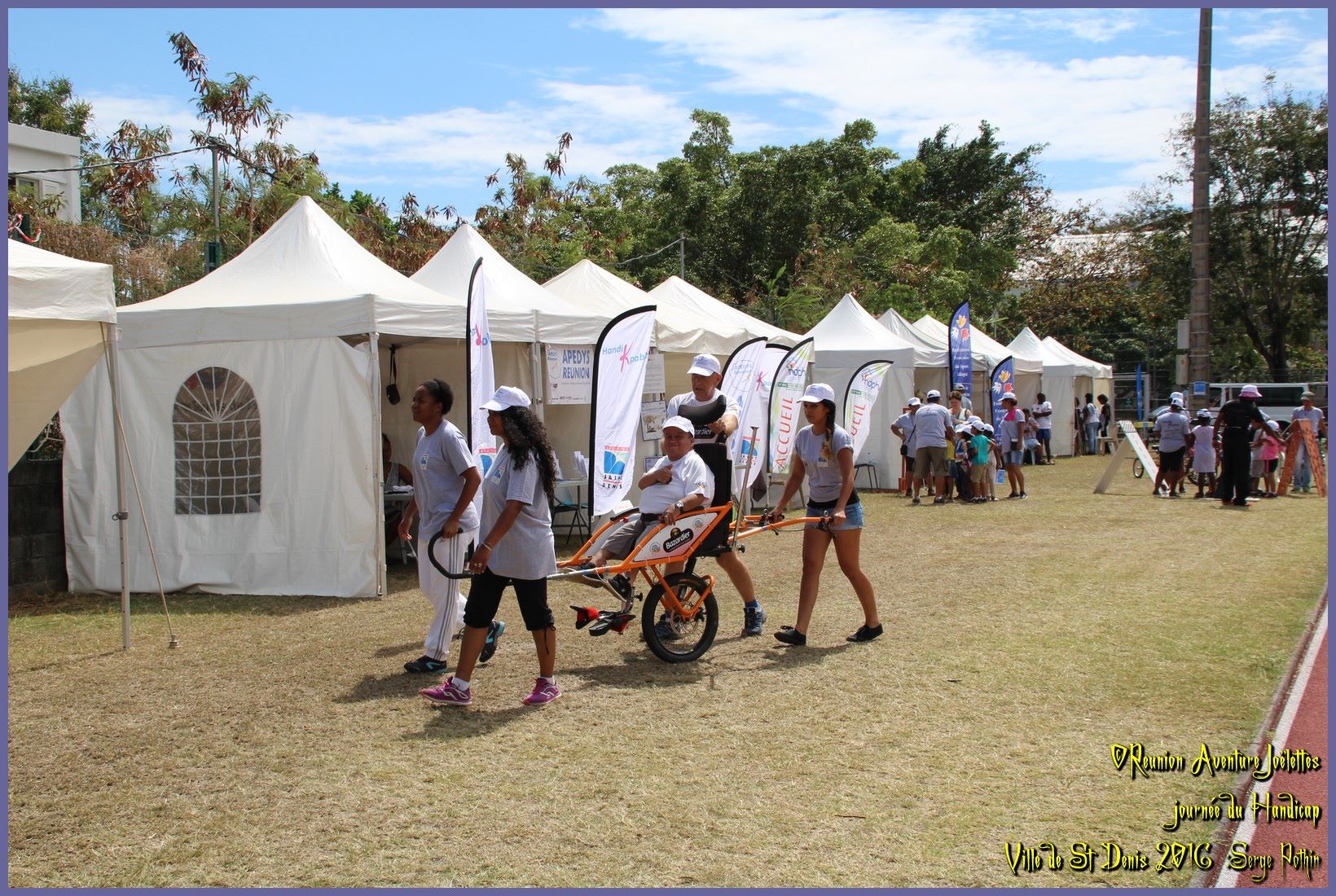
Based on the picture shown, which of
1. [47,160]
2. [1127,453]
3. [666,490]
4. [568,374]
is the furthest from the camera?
[47,160]

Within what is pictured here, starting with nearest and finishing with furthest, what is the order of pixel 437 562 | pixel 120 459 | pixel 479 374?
1. pixel 437 562
2. pixel 120 459
3. pixel 479 374

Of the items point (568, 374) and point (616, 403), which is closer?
point (616, 403)

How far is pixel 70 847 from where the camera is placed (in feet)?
14.0

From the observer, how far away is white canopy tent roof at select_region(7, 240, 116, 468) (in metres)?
6.64

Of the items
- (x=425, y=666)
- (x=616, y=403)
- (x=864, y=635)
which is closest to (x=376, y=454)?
(x=616, y=403)

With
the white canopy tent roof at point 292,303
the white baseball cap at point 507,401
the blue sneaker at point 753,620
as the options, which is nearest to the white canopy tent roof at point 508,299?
the white canopy tent roof at point 292,303

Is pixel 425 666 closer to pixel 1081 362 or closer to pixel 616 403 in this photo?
pixel 616 403

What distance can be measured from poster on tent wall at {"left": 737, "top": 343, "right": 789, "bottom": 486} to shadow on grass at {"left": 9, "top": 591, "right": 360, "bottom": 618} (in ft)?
16.9

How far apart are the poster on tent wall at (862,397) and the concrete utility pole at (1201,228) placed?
8.64 metres

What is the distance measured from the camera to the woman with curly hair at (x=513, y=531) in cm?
578

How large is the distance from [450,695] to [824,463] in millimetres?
2852

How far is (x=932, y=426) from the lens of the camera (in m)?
17.3

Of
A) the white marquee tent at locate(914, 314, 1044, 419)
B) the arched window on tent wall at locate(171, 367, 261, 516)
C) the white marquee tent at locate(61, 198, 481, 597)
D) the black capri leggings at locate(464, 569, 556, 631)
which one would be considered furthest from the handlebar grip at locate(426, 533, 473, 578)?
the white marquee tent at locate(914, 314, 1044, 419)

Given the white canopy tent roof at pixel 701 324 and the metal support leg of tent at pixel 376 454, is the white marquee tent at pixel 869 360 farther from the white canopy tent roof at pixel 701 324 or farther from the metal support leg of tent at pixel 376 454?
the metal support leg of tent at pixel 376 454
